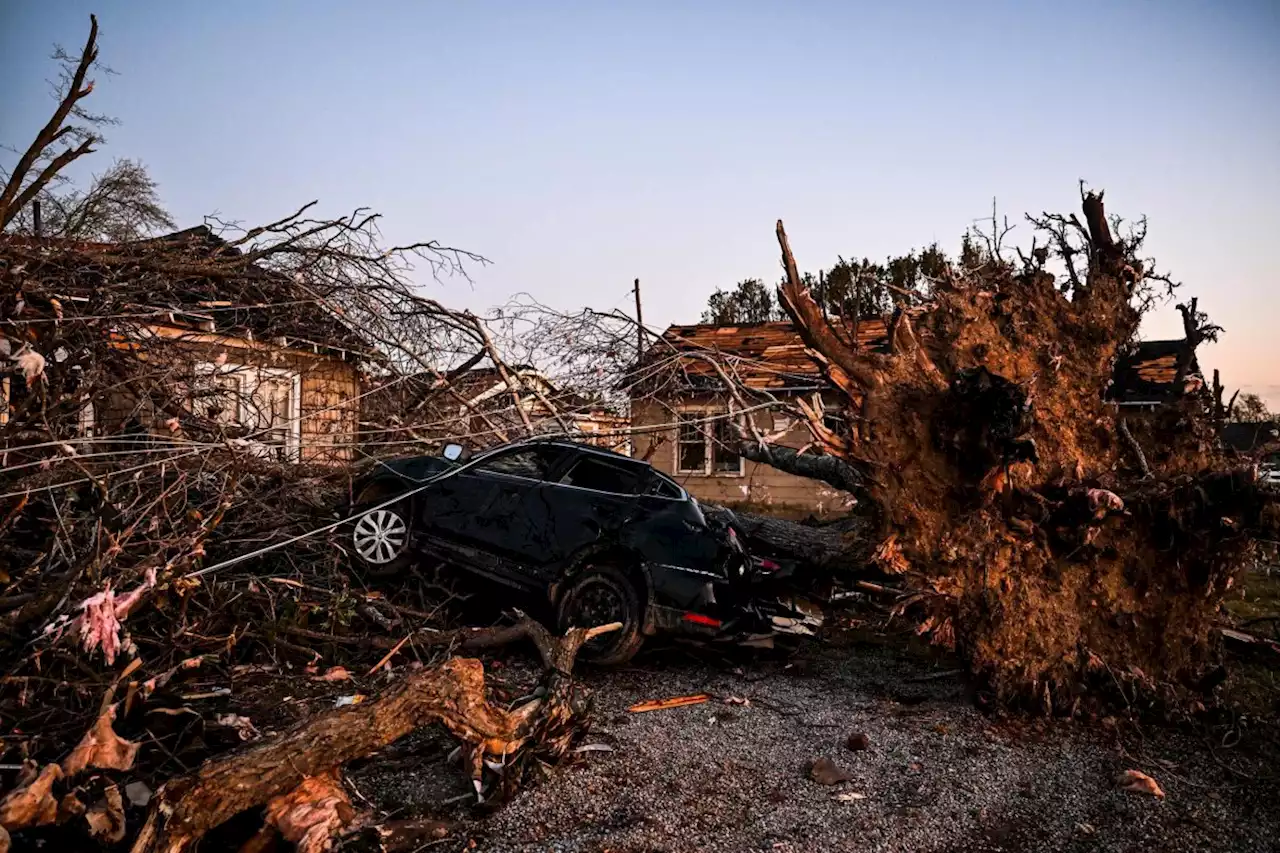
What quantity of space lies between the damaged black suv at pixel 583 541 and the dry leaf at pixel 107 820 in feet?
8.93

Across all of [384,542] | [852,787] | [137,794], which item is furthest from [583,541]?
[137,794]

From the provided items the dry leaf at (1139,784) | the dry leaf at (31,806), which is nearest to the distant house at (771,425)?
the dry leaf at (1139,784)

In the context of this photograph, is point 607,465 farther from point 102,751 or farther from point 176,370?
point 102,751

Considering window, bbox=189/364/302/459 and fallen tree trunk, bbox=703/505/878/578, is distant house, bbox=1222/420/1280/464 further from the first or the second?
window, bbox=189/364/302/459

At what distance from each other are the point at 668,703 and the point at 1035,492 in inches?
118

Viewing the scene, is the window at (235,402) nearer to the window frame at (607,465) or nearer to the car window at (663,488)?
the window frame at (607,465)

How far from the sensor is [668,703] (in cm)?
588

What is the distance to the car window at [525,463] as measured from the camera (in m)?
7.17

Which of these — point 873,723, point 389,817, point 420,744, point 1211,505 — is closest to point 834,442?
point 873,723

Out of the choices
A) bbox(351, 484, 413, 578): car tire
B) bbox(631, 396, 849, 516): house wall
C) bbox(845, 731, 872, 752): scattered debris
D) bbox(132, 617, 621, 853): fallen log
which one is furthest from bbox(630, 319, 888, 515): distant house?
bbox(132, 617, 621, 853): fallen log

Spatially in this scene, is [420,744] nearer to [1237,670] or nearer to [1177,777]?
[1177,777]

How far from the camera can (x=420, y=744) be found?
15.8ft

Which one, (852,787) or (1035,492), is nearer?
(852,787)

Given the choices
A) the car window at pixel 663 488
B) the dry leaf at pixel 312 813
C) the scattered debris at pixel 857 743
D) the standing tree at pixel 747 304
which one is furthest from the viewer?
the standing tree at pixel 747 304
